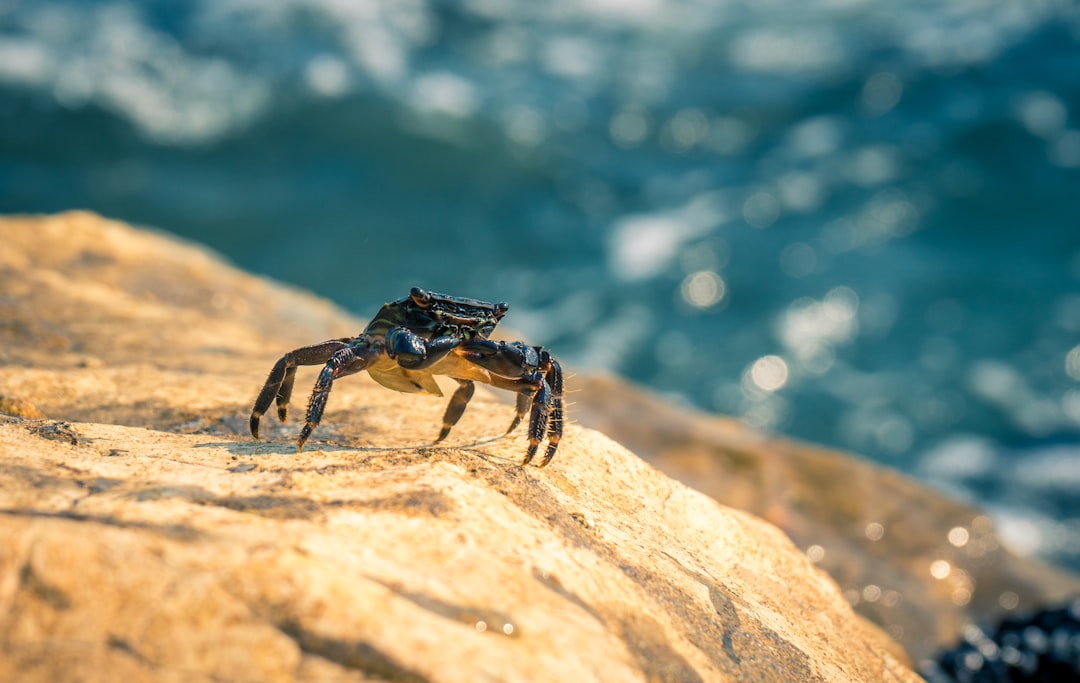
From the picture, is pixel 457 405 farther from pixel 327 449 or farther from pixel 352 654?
pixel 352 654

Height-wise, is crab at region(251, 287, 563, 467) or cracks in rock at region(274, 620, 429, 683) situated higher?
crab at region(251, 287, 563, 467)

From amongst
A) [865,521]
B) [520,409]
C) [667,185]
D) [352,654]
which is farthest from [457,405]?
[667,185]

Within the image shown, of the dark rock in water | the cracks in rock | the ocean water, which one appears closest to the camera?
the cracks in rock

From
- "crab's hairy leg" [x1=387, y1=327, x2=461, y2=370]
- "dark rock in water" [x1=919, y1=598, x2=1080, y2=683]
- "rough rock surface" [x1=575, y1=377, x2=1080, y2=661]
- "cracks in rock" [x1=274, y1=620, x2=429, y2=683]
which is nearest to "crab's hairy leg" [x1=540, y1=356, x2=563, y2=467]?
"crab's hairy leg" [x1=387, y1=327, x2=461, y2=370]

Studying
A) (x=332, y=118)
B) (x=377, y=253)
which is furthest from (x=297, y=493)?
(x=332, y=118)

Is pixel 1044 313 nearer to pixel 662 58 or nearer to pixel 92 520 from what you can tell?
pixel 662 58

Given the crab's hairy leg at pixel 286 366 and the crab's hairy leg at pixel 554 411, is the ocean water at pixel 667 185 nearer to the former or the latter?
the crab's hairy leg at pixel 554 411

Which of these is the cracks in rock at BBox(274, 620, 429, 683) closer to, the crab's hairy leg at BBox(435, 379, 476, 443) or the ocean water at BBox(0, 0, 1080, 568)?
the crab's hairy leg at BBox(435, 379, 476, 443)
